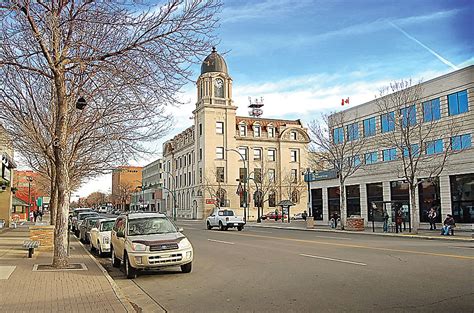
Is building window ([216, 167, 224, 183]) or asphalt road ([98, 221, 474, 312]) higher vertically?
building window ([216, 167, 224, 183])

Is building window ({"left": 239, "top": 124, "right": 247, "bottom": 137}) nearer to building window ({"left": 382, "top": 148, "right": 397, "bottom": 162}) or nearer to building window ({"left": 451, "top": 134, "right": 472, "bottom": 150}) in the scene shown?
building window ({"left": 382, "top": 148, "right": 397, "bottom": 162})

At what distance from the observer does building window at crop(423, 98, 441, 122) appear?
3669 centimetres

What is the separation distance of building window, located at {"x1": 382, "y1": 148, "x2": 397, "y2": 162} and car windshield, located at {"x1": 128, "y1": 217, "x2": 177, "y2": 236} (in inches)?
1214

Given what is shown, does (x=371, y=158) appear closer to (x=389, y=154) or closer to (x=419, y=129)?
(x=389, y=154)

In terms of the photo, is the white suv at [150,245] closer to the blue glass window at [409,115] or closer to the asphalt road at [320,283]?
the asphalt road at [320,283]

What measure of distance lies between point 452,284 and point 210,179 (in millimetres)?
67163

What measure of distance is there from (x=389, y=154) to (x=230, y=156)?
39.4 m

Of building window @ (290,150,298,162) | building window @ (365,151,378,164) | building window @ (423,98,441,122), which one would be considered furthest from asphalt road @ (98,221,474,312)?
building window @ (290,150,298,162)

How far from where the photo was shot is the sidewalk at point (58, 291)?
27.9 ft

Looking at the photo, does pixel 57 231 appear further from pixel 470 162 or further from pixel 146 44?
pixel 470 162

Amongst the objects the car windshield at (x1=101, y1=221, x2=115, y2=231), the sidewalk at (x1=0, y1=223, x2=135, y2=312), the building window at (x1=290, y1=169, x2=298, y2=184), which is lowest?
the sidewalk at (x1=0, y1=223, x2=135, y2=312)

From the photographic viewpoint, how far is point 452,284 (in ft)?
34.6

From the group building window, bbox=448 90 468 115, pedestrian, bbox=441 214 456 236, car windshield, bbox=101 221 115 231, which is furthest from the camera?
building window, bbox=448 90 468 115

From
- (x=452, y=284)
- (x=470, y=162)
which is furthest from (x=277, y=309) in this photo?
(x=470, y=162)
